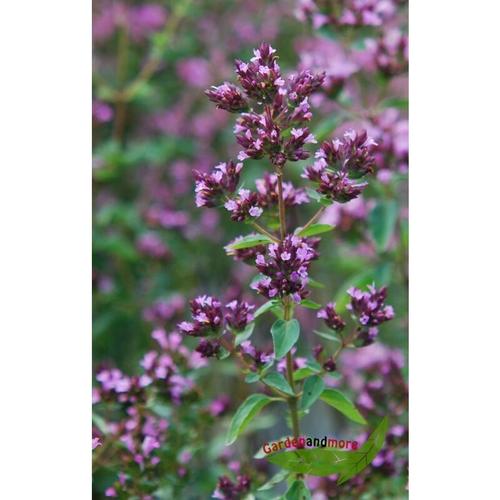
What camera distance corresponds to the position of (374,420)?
53.5 inches

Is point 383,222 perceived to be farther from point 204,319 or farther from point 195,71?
point 195,71

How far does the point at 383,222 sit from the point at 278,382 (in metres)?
0.61

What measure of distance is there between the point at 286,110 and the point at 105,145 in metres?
0.95

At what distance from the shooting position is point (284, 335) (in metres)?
1.00

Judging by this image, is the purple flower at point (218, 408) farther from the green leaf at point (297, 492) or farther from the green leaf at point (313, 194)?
the green leaf at point (313, 194)

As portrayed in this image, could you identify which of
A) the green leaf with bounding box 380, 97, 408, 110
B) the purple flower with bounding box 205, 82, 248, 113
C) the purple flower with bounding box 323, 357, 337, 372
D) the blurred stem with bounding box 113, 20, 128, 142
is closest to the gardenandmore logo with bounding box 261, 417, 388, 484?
the purple flower with bounding box 323, 357, 337, 372

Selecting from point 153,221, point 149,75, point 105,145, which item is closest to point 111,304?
point 153,221

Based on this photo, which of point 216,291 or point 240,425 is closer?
point 240,425

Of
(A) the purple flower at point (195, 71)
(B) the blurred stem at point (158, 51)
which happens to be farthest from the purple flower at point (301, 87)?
(A) the purple flower at point (195, 71)

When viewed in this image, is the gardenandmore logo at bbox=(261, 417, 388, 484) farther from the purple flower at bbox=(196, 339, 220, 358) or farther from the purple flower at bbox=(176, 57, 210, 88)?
the purple flower at bbox=(176, 57, 210, 88)

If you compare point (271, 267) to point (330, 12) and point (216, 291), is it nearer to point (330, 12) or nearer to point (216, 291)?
point (330, 12)

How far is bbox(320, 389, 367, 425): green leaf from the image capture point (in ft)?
3.50

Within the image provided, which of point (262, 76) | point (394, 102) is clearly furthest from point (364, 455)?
point (394, 102)

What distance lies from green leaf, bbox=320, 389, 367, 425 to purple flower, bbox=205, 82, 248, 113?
15.1 inches
